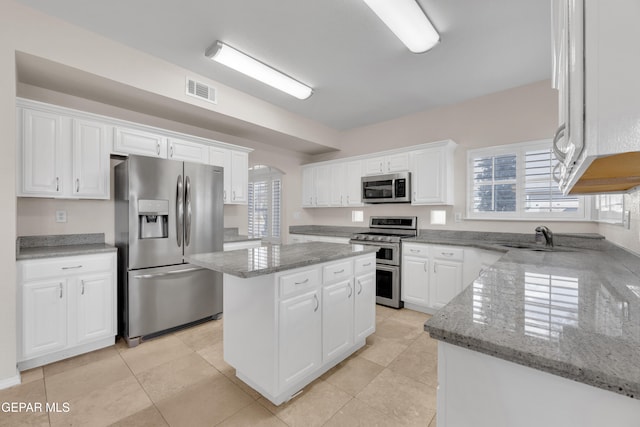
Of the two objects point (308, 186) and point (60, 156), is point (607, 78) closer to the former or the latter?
point (60, 156)

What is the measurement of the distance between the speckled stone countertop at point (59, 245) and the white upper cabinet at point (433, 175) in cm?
373

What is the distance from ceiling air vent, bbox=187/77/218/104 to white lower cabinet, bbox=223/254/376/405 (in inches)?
84.1

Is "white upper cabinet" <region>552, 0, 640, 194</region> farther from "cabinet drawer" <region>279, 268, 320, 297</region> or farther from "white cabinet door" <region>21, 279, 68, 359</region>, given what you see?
"white cabinet door" <region>21, 279, 68, 359</region>

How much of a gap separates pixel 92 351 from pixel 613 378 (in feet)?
11.7

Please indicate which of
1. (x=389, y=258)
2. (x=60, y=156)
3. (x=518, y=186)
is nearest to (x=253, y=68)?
(x=60, y=156)

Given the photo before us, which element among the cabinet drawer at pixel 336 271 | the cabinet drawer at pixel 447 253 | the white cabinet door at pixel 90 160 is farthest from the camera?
the cabinet drawer at pixel 447 253

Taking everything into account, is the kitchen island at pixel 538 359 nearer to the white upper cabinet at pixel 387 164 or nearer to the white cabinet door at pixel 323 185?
the white upper cabinet at pixel 387 164

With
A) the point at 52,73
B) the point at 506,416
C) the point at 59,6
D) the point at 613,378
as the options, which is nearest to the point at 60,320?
the point at 52,73

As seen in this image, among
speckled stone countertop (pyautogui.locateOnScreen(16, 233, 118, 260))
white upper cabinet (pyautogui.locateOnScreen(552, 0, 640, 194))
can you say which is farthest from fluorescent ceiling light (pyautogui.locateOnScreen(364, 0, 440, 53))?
speckled stone countertop (pyautogui.locateOnScreen(16, 233, 118, 260))

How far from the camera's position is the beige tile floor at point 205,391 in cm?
174

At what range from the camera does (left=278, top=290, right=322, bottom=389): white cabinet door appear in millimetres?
1828

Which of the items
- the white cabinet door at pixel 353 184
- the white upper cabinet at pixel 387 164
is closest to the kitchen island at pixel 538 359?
the white upper cabinet at pixel 387 164

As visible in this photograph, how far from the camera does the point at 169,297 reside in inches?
115

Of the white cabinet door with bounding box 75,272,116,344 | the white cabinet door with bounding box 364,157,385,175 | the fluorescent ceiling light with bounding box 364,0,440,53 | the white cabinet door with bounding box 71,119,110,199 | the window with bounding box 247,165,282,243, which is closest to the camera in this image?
the fluorescent ceiling light with bounding box 364,0,440,53
